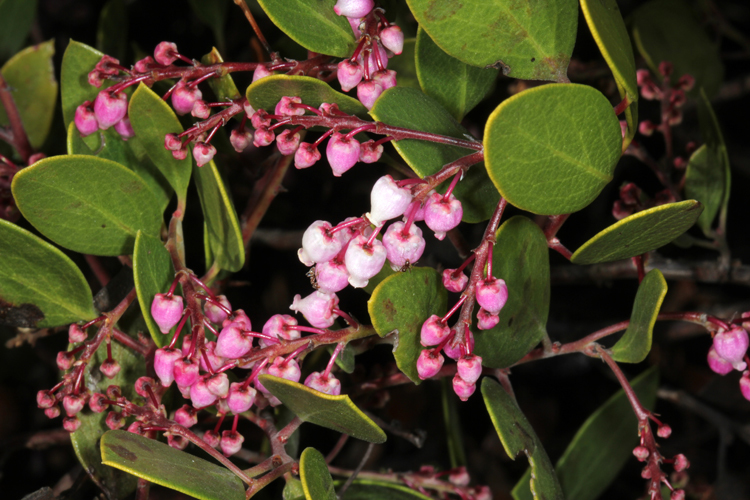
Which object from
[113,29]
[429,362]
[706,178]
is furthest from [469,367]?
[113,29]

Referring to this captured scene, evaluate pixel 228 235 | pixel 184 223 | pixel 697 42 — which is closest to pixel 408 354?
pixel 228 235

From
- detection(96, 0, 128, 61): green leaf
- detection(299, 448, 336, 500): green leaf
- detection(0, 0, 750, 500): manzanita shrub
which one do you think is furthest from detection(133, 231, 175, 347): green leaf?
detection(96, 0, 128, 61): green leaf

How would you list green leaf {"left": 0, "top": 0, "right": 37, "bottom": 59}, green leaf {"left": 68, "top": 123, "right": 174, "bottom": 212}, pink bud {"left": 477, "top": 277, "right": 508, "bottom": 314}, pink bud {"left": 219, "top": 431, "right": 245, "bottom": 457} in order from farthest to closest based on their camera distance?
green leaf {"left": 0, "top": 0, "right": 37, "bottom": 59} < green leaf {"left": 68, "top": 123, "right": 174, "bottom": 212} < pink bud {"left": 219, "top": 431, "right": 245, "bottom": 457} < pink bud {"left": 477, "top": 277, "right": 508, "bottom": 314}

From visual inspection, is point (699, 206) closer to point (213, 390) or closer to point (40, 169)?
point (213, 390)

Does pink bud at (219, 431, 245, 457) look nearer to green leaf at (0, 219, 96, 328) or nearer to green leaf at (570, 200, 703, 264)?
green leaf at (0, 219, 96, 328)

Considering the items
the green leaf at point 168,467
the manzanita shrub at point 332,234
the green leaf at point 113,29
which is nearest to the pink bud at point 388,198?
the manzanita shrub at point 332,234

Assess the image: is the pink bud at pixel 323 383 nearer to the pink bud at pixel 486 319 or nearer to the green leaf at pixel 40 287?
the pink bud at pixel 486 319
